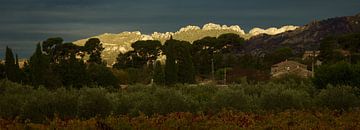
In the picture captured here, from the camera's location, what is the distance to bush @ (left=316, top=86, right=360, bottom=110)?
2027 centimetres

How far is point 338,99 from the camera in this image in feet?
67.1

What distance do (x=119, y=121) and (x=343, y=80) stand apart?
93.8ft

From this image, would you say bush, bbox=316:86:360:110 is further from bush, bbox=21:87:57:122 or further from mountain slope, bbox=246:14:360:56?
mountain slope, bbox=246:14:360:56

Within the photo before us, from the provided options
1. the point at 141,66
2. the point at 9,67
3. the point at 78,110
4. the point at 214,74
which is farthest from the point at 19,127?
the point at 141,66

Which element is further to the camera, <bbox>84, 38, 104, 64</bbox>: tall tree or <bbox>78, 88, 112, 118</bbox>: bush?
<bbox>84, 38, 104, 64</bbox>: tall tree

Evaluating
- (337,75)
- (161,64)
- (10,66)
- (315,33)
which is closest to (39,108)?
(337,75)

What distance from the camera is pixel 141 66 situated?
81.6m

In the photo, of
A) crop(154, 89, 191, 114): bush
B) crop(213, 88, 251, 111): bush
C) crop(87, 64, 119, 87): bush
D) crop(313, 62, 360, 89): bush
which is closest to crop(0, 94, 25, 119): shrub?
crop(154, 89, 191, 114): bush

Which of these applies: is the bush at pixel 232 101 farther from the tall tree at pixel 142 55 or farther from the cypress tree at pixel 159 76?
the tall tree at pixel 142 55

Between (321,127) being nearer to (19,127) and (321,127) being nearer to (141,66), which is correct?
(19,127)

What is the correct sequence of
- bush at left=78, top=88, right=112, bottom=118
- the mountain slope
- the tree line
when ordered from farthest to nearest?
the mountain slope < the tree line < bush at left=78, top=88, right=112, bottom=118

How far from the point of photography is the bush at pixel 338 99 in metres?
20.3

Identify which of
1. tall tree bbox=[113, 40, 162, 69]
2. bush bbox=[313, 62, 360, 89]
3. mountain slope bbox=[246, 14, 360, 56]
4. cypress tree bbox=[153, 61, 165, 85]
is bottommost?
cypress tree bbox=[153, 61, 165, 85]

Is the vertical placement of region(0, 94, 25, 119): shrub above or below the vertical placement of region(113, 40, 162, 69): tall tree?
below
